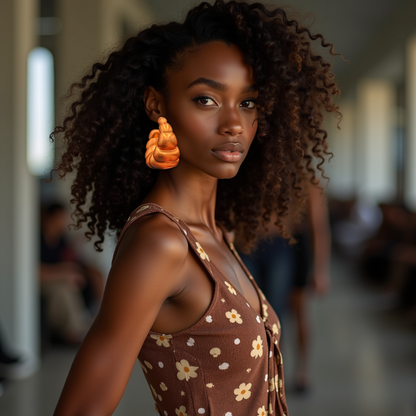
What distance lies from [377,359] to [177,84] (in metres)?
3.87

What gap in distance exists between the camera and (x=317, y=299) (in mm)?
6625

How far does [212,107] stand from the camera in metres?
1.01

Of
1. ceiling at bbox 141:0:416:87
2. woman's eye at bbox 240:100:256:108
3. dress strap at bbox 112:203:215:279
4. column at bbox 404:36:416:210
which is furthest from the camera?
column at bbox 404:36:416:210

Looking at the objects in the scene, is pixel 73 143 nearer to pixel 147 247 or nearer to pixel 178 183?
pixel 178 183

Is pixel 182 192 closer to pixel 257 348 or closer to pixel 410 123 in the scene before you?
pixel 257 348

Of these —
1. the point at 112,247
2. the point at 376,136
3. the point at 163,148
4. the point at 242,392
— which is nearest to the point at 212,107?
the point at 163,148

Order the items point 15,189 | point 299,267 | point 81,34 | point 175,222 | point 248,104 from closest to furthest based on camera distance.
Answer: point 175,222 < point 248,104 < point 299,267 < point 15,189 < point 81,34

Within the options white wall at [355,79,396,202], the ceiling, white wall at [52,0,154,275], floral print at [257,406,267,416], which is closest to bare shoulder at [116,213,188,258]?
floral print at [257,406,267,416]

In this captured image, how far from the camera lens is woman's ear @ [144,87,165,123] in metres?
1.07

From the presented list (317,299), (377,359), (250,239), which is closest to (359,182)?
(317,299)

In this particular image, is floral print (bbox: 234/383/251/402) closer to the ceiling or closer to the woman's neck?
the woman's neck

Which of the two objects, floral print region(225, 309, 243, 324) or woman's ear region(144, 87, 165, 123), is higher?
woman's ear region(144, 87, 165, 123)

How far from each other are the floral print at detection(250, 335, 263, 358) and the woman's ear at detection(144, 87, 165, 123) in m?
0.49

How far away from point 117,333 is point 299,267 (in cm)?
278
